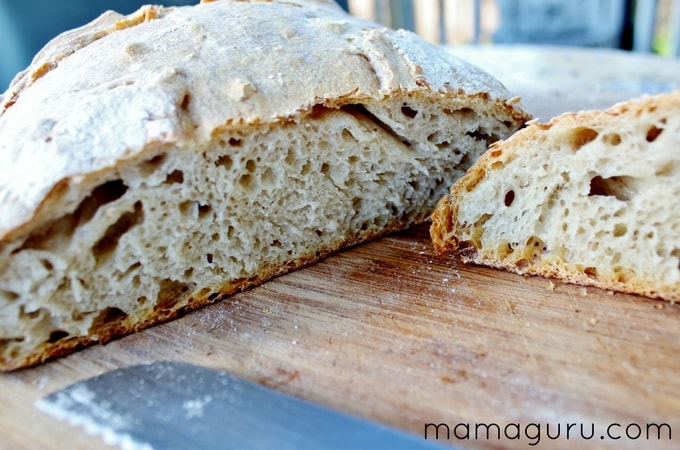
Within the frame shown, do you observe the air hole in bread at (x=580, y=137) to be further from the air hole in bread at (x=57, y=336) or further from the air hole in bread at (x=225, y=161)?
the air hole in bread at (x=57, y=336)

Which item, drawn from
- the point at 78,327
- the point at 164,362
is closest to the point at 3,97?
the point at 78,327

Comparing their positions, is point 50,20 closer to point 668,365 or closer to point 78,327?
point 78,327

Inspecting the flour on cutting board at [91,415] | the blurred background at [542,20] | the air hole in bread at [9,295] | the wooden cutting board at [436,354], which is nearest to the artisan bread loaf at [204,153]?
the air hole in bread at [9,295]

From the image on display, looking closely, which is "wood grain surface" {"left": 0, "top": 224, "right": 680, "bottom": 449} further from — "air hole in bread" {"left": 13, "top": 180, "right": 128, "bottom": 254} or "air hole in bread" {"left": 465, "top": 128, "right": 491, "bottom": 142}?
"air hole in bread" {"left": 465, "top": 128, "right": 491, "bottom": 142}

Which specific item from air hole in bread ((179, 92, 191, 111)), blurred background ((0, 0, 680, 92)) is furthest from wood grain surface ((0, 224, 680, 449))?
blurred background ((0, 0, 680, 92))

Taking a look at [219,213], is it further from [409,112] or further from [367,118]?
[409,112]
